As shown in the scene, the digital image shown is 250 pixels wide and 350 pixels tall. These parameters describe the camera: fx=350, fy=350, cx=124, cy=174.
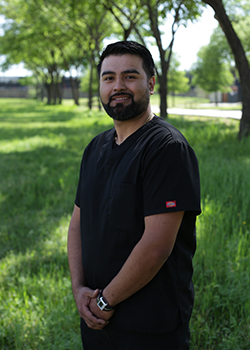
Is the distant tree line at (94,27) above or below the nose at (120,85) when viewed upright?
above

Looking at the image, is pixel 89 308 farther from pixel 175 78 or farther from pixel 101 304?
pixel 175 78

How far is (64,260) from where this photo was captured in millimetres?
4062

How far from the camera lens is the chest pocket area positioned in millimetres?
1586

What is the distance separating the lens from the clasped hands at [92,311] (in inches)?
66.1

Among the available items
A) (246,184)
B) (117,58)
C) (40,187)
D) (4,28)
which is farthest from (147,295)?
(4,28)

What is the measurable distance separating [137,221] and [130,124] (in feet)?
1.60

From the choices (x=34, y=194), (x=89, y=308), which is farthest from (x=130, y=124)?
(x=34, y=194)

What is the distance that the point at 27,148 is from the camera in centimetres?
1129

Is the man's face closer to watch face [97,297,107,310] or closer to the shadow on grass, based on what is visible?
watch face [97,297,107,310]

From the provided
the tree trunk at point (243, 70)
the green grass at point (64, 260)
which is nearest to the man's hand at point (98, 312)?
the green grass at point (64, 260)

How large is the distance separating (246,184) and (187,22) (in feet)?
35.7

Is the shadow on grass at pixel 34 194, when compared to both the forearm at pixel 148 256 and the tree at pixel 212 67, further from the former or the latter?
the tree at pixel 212 67

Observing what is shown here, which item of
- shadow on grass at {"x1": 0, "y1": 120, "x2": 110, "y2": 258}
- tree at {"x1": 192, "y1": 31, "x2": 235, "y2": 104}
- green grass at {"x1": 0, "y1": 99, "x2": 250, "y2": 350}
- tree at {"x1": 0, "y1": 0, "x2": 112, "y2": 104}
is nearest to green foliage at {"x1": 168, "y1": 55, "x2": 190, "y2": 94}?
tree at {"x1": 192, "y1": 31, "x2": 235, "y2": 104}

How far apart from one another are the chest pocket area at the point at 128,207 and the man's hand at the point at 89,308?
0.39 meters
